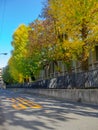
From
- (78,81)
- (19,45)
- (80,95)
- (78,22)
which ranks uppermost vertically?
(19,45)

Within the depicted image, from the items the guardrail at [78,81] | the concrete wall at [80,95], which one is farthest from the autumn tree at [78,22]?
the concrete wall at [80,95]

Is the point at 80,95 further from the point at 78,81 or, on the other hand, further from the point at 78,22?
the point at 78,22

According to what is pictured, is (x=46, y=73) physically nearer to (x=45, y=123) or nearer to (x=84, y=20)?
(x=84, y=20)

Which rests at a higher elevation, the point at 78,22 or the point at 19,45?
the point at 19,45

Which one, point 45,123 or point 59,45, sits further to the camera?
point 59,45

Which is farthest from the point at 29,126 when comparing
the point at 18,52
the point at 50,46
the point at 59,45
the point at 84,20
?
the point at 18,52

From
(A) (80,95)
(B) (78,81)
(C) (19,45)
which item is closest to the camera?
(A) (80,95)

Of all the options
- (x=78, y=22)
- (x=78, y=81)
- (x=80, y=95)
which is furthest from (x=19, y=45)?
(x=80, y=95)

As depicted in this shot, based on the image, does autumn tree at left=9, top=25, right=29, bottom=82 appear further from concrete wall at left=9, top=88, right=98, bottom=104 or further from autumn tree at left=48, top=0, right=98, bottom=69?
autumn tree at left=48, top=0, right=98, bottom=69

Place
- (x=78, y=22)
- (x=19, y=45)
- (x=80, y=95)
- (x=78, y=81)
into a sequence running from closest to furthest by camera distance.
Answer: (x=80, y=95) < (x=78, y=22) < (x=78, y=81) < (x=19, y=45)

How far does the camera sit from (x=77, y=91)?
2298 cm

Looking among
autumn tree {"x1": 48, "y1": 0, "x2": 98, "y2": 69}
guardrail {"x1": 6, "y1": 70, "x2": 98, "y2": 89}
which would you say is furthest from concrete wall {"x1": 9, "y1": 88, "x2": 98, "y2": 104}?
autumn tree {"x1": 48, "y1": 0, "x2": 98, "y2": 69}

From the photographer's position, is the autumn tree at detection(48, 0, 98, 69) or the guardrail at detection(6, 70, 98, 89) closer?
the guardrail at detection(6, 70, 98, 89)

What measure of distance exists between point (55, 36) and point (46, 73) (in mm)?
30033
